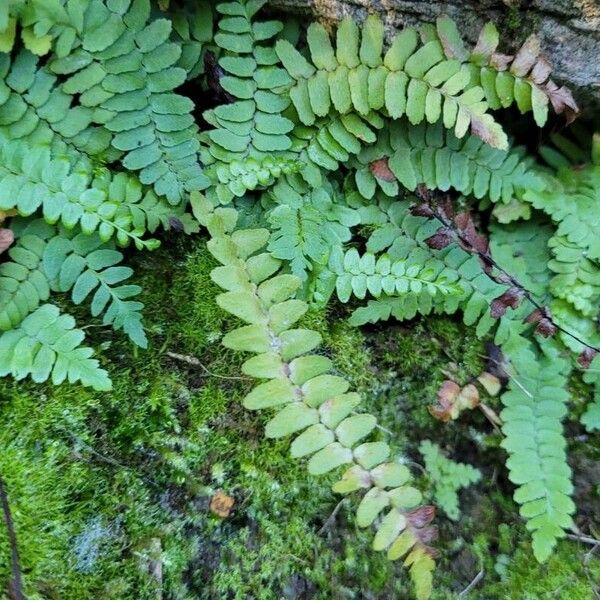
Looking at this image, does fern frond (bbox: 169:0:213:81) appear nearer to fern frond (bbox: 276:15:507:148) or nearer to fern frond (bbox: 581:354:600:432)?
fern frond (bbox: 276:15:507:148)

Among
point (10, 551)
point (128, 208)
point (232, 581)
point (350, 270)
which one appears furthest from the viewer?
point (350, 270)

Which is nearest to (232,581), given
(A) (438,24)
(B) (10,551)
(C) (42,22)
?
(B) (10,551)

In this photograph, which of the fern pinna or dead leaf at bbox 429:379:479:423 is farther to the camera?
dead leaf at bbox 429:379:479:423

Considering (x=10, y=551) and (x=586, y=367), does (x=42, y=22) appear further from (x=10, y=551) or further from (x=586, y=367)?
(x=586, y=367)

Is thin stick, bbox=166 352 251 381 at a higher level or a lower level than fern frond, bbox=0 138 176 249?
lower

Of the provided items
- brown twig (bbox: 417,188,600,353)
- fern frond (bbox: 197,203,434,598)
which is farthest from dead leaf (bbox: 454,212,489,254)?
fern frond (bbox: 197,203,434,598)

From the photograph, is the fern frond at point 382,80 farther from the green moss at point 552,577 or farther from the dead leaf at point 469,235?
the green moss at point 552,577

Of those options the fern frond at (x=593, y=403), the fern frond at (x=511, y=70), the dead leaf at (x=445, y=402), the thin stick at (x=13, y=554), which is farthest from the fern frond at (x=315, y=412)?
the fern frond at (x=511, y=70)

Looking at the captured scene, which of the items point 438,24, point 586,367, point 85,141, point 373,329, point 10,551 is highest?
point 438,24
